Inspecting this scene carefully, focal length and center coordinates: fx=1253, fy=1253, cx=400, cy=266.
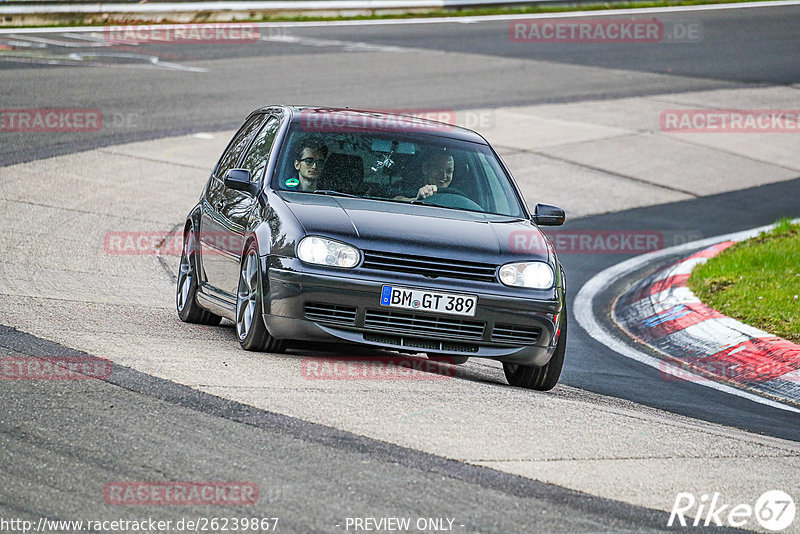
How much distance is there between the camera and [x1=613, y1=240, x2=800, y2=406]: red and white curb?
903 centimetres

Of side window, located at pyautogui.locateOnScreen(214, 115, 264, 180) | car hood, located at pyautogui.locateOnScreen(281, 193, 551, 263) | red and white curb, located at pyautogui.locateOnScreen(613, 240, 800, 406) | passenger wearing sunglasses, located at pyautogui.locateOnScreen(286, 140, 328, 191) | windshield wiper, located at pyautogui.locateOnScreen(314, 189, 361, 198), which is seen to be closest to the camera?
car hood, located at pyautogui.locateOnScreen(281, 193, 551, 263)

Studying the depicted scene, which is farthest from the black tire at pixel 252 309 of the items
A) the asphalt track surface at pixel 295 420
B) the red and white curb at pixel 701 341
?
the red and white curb at pixel 701 341

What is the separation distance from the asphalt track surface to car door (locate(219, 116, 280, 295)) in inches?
60.5

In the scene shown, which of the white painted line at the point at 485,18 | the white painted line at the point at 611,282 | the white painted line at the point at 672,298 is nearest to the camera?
the white painted line at the point at 611,282

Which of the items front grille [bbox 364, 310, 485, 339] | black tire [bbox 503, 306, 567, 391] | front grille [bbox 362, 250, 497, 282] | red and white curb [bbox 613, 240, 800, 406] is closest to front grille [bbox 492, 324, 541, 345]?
front grille [bbox 364, 310, 485, 339]

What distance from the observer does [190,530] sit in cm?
451

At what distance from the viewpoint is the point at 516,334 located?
7.50m

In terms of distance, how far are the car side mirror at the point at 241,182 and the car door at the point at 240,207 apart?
0.07m

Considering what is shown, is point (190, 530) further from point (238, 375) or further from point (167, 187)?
point (167, 187)

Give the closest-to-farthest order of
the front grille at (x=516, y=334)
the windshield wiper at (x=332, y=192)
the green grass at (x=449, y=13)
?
the front grille at (x=516, y=334)
the windshield wiper at (x=332, y=192)
the green grass at (x=449, y=13)

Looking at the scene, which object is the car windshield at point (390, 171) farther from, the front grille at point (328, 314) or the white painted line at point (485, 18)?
the white painted line at point (485, 18)

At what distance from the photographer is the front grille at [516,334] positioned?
744cm

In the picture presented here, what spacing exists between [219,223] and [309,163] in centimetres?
84

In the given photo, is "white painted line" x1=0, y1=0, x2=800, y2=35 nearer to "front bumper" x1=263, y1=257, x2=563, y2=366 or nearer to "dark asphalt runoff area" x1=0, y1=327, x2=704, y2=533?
"front bumper" x1=263, y1=257, x2=563, y2=366
